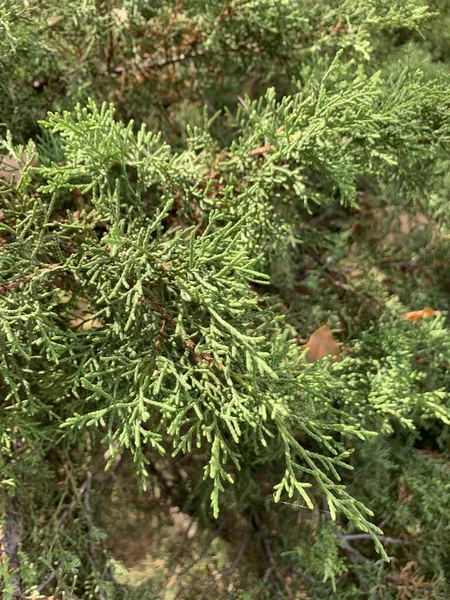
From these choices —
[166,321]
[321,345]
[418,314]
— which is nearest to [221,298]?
[166,321]

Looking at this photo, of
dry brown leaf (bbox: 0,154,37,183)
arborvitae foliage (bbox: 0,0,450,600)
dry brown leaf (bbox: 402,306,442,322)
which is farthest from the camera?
dry brown leaf (bbox: 402,306,442,322)

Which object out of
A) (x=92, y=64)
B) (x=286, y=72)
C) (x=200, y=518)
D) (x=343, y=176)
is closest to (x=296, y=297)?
(x=343, y=176)

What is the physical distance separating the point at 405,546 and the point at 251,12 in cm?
252

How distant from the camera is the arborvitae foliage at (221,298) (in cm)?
154

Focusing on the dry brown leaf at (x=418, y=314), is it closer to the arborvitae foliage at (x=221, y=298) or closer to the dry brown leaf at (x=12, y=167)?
the arborvitae foliage at (x=221, y=298)

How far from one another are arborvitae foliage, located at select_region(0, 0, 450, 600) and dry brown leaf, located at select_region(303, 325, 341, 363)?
A: 1.8 inches

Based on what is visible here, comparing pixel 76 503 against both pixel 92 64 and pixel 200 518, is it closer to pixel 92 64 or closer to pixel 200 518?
pixel 200 518

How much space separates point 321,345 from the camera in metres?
2.21

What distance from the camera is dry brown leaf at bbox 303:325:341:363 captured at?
2191mm

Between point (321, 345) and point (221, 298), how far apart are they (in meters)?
0.86

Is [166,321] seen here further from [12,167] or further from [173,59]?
[173,59]

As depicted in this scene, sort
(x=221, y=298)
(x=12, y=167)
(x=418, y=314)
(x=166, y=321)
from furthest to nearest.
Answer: (x=418, y=314)
(x=12, y=167)
(x=166, y=321)
(x=221, y=298)

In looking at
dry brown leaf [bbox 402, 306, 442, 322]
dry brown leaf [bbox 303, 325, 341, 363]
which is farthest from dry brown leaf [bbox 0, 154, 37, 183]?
dry brown leaf [bbox 402, 306, 442, 322]

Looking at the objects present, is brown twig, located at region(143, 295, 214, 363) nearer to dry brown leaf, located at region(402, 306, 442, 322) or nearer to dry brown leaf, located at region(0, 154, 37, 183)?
dry brown leaf, located at region(0, 154, 37, 183)
